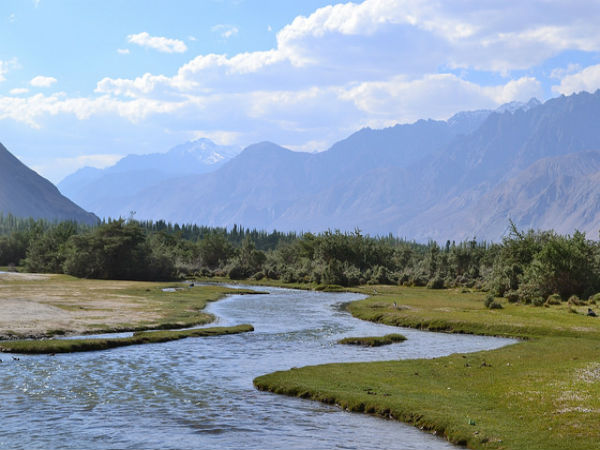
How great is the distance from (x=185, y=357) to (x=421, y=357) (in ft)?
50.9

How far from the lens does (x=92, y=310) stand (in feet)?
196

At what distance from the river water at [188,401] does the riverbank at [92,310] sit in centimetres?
778

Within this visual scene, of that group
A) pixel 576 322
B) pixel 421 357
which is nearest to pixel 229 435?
pixel 421 357

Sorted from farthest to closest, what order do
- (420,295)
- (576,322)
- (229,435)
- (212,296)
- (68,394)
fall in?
(420,295)
(212,296)
(576,322)
(68,394)
(229,435)

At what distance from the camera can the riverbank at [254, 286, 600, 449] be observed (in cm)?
2294

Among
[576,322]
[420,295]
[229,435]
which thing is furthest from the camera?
[420,295]

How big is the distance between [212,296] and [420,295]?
99.5ft

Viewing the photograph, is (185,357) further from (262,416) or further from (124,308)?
(124,308)

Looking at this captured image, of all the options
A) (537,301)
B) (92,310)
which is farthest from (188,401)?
(537,301)

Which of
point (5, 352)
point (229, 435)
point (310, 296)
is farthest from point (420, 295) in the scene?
point (229, 435)

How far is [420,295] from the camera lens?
90.2 m

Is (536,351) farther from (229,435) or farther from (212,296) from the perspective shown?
(212,296)

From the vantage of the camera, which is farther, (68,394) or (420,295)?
(420,295)

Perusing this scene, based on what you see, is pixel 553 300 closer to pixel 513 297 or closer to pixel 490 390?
pixel 513 297
